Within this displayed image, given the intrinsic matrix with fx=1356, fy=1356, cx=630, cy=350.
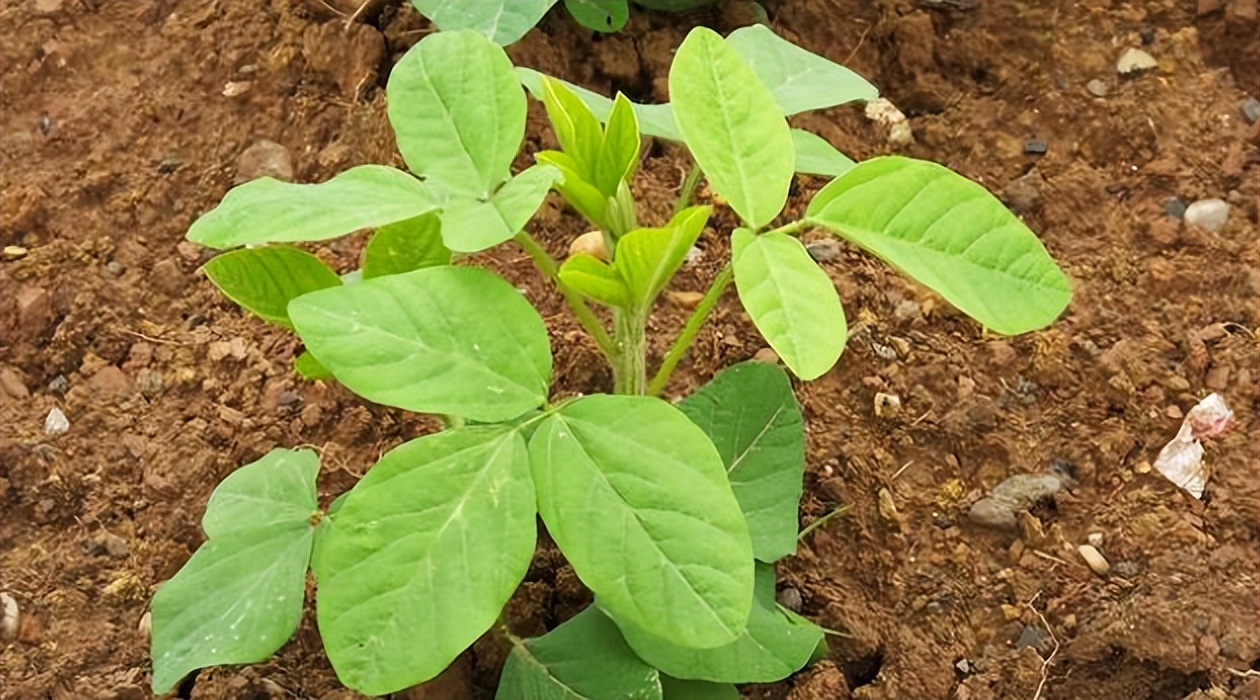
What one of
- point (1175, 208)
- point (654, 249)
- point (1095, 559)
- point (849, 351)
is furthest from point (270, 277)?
point (1175, 208)

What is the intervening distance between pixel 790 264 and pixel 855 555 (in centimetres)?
57

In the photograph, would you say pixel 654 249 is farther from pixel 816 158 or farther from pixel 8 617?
pixel 8 617

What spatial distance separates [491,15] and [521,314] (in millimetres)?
769

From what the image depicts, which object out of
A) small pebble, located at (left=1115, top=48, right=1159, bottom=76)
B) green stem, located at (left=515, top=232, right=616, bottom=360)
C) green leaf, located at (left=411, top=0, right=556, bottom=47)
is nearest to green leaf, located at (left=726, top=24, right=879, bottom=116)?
green stem, located at (left=515, top=232, right=616, bottom=360)

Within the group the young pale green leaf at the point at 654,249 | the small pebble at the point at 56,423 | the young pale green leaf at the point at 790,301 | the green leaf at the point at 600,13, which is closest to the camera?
the young pale green leaf at the point at 790,301

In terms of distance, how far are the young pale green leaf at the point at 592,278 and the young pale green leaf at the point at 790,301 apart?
0.43ft

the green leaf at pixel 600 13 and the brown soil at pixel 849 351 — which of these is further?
the green leaf at pixel 600 13

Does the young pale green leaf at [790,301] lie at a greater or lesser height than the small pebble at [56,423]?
greater

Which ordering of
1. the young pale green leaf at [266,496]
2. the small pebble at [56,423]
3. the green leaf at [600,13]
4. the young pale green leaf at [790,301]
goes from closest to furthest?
1. the young pale green leaf at [790,301]
2. the young pale green leaf at [266,496]
3. the small pebble at [56,423]
4. the green leaf at [600,13]

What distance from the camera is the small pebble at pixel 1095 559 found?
56.0 inches

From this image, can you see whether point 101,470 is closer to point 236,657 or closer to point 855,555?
point 236,657

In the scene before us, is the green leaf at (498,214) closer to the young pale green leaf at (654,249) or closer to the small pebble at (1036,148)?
the young pale green leaf at (654,249)

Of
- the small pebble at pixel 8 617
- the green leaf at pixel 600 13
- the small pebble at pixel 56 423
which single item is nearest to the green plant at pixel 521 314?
the small pebble at pixel 8 617

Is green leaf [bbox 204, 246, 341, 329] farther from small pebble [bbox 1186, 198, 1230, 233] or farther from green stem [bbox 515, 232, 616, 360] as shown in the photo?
small pebble [bbox 1186, 198, 1230, 233]
